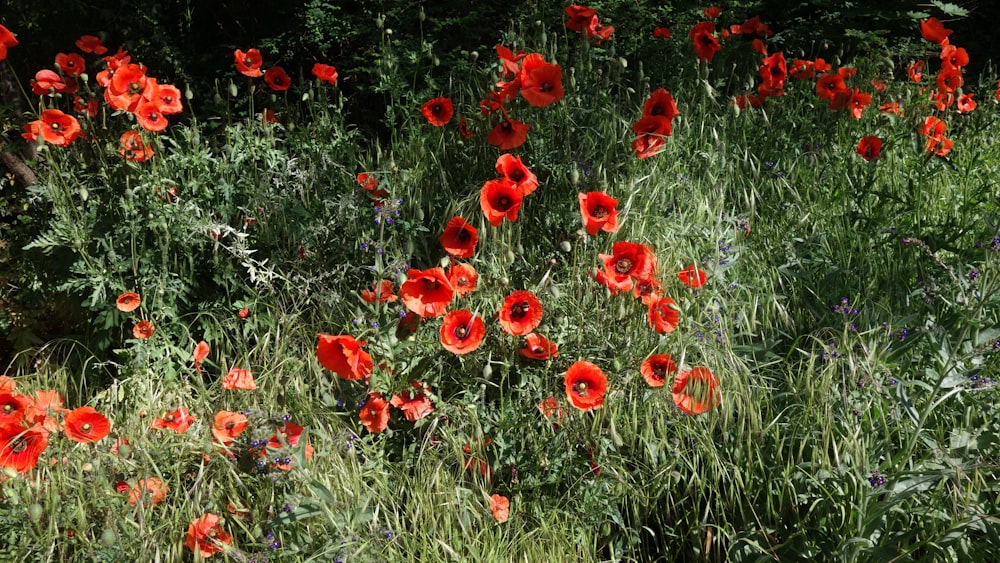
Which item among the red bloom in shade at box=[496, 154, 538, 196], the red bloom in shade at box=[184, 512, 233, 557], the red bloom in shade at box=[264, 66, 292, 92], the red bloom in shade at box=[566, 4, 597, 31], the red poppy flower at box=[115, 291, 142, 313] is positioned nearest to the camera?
the red bloom in shade at box=[184, 512, 233, 557]

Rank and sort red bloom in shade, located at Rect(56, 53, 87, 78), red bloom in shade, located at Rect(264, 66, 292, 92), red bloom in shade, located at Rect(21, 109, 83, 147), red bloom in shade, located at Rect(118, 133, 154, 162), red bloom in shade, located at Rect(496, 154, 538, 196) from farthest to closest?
red bloom in shade, located at Rect(264, 66, 292, 92)
red bloom in shade, located at Rect(56, 53, 87, 78)
red bloom in shade, located at Rect(118, 133, 154, 162)
red bloom in shade, located at Rect(21, 109, 83, 147)
red bloom in shade, located at Rect(496, 154, 538, 196)

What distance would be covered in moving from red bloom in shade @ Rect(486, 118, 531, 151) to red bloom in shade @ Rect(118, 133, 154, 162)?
116 centimetres

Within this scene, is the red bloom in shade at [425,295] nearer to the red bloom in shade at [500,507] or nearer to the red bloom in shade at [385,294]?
the red bloom in shade at [385,294]

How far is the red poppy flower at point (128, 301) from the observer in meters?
2.58

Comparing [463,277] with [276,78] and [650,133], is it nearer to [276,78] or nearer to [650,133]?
[650,133]

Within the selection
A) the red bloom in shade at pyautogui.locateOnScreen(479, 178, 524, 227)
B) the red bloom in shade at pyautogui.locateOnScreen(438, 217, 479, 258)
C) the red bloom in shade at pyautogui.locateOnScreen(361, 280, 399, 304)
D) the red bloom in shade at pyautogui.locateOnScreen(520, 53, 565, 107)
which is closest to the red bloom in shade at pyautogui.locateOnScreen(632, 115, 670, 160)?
the red bloom in shade at pyautogui.locateOnScreen(520, 53, 565, 107)

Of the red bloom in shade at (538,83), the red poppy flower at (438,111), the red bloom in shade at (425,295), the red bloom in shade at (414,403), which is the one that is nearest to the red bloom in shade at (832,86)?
the red bloom in shade at (538,83)

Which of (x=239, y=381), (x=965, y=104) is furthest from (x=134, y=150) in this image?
(x=965, y=104)

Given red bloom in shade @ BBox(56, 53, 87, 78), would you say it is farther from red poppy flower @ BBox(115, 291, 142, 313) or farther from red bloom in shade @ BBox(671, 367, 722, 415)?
red bloom in shade @ BBox(671, 367, 722, 415)

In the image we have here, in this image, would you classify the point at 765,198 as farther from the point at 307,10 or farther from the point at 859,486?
the point at 307,10

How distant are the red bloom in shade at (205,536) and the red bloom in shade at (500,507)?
0.65m

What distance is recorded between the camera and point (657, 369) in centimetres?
226

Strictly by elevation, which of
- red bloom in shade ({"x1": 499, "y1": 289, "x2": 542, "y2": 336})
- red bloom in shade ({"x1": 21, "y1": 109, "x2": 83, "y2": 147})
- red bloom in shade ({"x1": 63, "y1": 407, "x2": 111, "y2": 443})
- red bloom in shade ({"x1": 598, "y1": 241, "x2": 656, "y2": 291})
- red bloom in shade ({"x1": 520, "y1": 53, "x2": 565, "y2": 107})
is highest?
red bloom in shade ({"x1": 520, "y1": 53, "x2": 565, "y2": 107})

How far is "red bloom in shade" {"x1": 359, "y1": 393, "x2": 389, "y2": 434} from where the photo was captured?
86.3 inches
